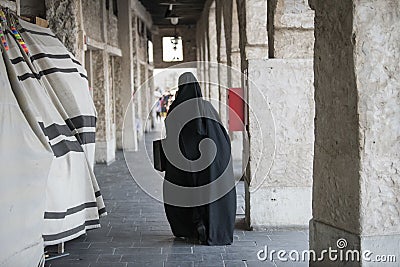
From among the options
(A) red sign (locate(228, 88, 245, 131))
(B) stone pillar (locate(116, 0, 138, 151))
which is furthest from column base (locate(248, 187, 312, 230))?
(B) stone pillar (locate(116, 0, 138, 151))

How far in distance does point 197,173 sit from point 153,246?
0.77 metres

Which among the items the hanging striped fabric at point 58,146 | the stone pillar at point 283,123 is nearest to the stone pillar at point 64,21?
the hanging striped fabric at point 58,146

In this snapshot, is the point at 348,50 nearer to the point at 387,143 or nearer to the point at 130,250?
the point at 387,143

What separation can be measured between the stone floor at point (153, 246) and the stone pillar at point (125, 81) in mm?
5903

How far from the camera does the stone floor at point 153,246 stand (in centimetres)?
451

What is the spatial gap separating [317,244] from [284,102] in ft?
7.26

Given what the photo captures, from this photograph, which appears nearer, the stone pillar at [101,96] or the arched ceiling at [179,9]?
the stone pillar at [101,96]

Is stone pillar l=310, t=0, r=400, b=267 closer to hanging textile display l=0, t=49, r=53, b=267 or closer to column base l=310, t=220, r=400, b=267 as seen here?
column base l=310, t=220, r=400, b=267

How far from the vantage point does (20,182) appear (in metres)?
3.74

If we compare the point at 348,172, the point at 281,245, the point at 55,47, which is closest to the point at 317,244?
the point at 348,172

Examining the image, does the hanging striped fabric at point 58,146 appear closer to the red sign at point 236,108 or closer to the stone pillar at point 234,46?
the red sign at point 236,108

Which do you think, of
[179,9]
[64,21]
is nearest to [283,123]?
[64,21]
